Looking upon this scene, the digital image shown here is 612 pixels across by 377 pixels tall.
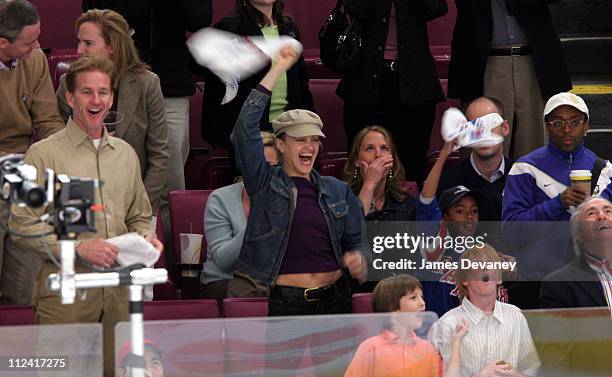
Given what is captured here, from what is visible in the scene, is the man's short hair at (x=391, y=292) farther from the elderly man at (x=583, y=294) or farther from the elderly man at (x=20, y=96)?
the elderly man at (x=20, y=96)

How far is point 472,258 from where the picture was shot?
6.07 metres

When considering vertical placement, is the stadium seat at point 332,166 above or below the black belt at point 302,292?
above

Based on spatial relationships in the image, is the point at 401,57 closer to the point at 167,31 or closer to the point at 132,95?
the point at 167,31

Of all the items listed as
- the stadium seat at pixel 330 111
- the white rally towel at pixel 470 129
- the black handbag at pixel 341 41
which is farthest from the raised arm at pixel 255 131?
the stadium seat at pixel 330 111

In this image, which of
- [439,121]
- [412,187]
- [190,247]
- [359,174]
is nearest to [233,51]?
[359,174]

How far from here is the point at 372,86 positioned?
25.2ft

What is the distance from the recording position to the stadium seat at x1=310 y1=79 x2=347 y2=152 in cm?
853

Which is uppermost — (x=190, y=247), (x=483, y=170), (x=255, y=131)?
(x=255, y=131)

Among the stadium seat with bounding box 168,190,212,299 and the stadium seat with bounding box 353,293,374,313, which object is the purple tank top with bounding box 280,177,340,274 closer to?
the stadium seat with bounding box 353,293,374,313

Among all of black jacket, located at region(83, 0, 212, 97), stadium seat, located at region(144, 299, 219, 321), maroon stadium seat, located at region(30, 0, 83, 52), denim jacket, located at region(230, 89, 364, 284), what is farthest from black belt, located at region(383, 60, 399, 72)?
maroon stadium seat, located at region(30, 0, 83, 52)

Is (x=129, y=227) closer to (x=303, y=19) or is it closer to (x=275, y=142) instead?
(x=275, y=142)

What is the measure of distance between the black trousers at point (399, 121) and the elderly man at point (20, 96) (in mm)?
1702

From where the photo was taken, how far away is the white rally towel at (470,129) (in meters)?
6.60

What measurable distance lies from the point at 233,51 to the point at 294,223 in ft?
2.94
